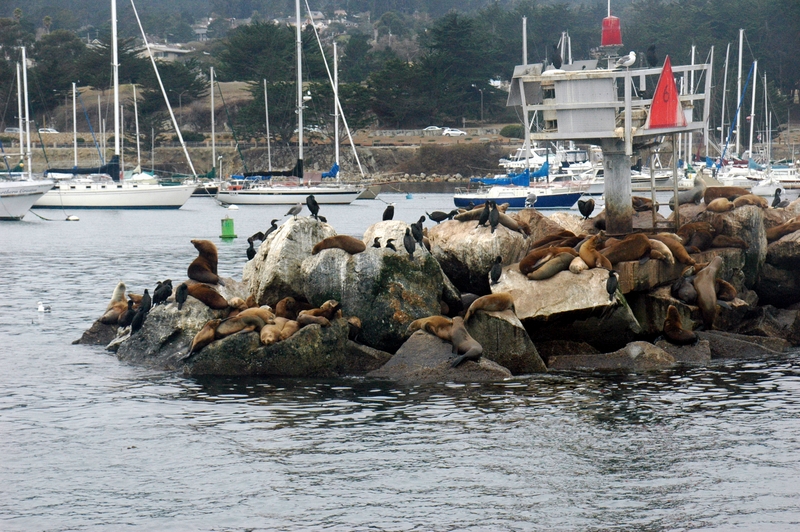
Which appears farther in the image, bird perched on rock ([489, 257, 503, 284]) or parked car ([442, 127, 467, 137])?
parked car ([442, 127, 467, 137])

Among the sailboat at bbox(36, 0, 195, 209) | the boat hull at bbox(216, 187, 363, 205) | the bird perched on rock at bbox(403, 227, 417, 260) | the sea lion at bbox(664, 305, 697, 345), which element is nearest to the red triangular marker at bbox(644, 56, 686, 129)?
the sea lion at bbox(664, 305, 697, 345)

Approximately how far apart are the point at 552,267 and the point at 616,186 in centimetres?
486

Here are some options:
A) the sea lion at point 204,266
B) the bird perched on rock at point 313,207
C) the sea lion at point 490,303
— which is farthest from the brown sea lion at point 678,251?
the sea lion at point 204,266

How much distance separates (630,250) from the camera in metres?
20.2

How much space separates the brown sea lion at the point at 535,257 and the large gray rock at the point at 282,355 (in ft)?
12.5

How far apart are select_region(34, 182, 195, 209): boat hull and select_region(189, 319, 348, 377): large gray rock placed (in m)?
58.8

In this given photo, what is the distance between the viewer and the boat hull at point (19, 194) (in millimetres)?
63125

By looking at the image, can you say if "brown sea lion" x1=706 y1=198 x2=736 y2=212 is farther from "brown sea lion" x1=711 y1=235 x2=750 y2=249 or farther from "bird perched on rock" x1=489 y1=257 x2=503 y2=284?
"bird perched on rock" x1=489 y1=257 x2=503 y2=284

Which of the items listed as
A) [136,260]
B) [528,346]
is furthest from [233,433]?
[136,260]

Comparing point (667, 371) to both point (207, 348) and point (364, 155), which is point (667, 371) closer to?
point (207, 348)

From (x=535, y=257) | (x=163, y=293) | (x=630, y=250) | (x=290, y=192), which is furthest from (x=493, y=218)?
(x=290, y=192)

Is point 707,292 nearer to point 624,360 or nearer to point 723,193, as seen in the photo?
point 624,360

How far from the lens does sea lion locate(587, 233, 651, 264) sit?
20203 millimetres

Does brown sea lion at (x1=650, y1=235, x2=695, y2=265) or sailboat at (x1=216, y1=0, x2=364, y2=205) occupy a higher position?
sailboat at (x1=216, y1=0, x2=364, y2=205)
